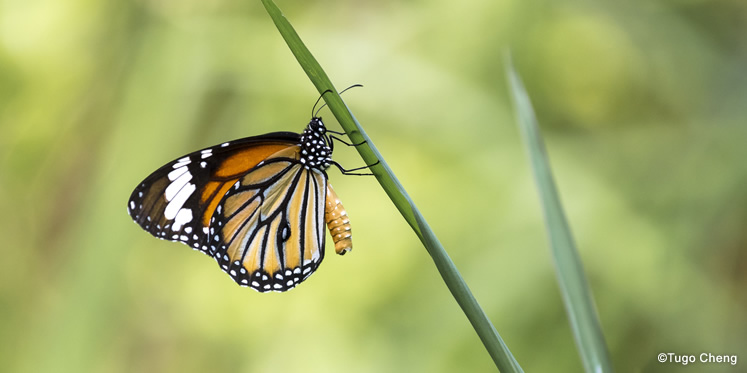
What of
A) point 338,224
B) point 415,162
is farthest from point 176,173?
point 415,162

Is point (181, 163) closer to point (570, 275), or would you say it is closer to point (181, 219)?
point (181, 219)

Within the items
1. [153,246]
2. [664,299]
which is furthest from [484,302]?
[153,246]

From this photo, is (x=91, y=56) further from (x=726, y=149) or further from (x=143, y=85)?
(x=726, y=149)

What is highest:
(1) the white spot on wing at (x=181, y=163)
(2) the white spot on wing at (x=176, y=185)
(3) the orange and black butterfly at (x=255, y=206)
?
(1) the white spot on wing at (x=181, y=163)

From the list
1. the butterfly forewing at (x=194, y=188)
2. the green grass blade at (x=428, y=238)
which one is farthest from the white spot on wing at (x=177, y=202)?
the green grass blade at (x=428, y=238)

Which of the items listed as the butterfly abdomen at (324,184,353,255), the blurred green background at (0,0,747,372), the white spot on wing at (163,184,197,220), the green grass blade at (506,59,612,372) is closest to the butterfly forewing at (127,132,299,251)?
the white spot on wing at (163,184,197,220)

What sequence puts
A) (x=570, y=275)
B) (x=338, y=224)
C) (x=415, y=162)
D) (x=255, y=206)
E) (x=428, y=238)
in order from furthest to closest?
(x=415, y=162) → (x=255, y=206) → (x=338, y=224) → (x=570, y=275) → (x=428, y=238)

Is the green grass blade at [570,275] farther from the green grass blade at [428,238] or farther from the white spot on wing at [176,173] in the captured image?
the white spot on wing at [176,173]

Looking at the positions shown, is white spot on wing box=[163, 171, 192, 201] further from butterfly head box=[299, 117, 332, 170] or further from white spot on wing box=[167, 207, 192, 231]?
butterfly head box=[299, 117, 332, 170]
